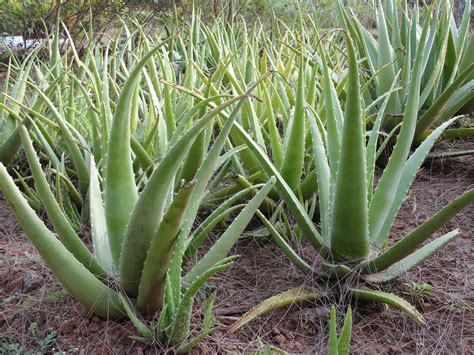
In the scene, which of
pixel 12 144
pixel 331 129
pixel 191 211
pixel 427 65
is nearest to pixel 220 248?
pixel 191 211

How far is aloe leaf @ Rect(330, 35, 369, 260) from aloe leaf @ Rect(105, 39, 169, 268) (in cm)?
42

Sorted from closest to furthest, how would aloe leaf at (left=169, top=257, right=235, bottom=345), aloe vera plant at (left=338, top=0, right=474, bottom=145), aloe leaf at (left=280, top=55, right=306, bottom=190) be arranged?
aloe leaf at (left=169, top=257, right=235, bottom=345), aloe leaf at (left=280, top=55, right=306, bottom=190), aloe vera plant at (left=338, top=0, right=474, bottom=145)

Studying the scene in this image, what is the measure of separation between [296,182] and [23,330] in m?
0.89

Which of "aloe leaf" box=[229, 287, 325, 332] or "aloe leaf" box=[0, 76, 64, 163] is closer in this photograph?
"aloe leaf" box=[229, 287, 325, 332]

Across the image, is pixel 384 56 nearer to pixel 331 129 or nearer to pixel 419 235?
pixel 331 129

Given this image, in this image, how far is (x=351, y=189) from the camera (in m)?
1.24

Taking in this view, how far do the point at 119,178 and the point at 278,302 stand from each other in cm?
50

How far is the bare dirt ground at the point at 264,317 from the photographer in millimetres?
1234

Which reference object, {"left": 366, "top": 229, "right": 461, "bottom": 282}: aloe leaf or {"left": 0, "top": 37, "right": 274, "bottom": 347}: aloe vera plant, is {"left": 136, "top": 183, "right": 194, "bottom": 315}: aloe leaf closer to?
{"left": 0, "top": 37, "right": 274, "bottom": 347}: aloe vera plant

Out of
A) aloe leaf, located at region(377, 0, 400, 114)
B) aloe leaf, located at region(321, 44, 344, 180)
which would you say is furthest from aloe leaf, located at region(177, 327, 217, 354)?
aloe leaf, located at region(377, 0, 400, 114)

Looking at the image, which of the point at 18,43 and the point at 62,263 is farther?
the point at 18,43

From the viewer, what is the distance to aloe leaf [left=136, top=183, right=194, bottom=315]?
3.18 feet

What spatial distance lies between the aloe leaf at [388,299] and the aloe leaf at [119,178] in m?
0.60

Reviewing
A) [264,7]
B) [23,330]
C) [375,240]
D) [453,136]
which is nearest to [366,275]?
[375,240]
